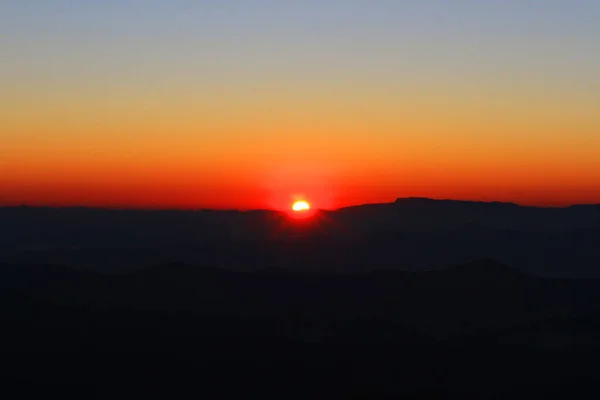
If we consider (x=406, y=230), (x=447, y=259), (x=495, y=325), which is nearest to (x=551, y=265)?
(x=447, y=259)

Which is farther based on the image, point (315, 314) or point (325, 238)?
point (325, 238)

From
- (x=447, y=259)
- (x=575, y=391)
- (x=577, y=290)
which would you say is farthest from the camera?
(x=447, y=259)

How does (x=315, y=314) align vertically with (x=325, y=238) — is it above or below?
below

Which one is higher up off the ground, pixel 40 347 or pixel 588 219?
pixel 588 219

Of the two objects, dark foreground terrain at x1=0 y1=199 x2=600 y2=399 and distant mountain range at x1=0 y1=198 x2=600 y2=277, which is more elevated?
distant mountain range at x1=0 y1=198 x2=600 y2=277

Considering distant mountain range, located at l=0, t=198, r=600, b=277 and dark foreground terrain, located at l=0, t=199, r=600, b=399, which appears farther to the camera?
distant mountain range, located at l=0, t=198, r=600, b=277

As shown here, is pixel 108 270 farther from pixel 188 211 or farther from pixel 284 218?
pixel 188 211

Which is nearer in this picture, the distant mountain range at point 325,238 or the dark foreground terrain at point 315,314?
the dark foreground terrain at point 315,314

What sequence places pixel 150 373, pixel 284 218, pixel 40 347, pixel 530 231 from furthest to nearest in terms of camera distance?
1. pixel 284 218
2. pixel 530 231
3. pixel 40 347
4. pixel 150 373
